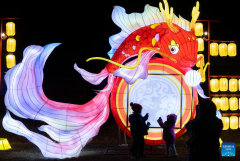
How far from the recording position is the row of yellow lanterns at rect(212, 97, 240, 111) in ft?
38.4

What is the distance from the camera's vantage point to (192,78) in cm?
876

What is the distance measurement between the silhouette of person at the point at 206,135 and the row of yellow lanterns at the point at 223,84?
7786 millimetres

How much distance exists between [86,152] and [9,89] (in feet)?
8.86

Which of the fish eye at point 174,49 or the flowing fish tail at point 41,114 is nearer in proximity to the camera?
the flowing fish tail at point 41,114

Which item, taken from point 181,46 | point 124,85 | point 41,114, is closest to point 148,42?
point 181,46

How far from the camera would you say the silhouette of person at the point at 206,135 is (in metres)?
4.18

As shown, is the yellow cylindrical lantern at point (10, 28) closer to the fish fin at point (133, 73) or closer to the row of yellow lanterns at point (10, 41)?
the row of yellow lanterns at point (10, 41)

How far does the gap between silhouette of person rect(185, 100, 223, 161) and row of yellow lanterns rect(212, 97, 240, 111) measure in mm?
7682

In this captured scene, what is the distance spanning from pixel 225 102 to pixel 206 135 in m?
7.96

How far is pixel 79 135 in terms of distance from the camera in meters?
8.56

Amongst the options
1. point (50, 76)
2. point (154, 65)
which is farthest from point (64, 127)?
point (50, 76)

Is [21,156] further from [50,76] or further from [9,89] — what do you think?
[50,76]

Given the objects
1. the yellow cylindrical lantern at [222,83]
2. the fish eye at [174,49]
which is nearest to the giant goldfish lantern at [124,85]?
the fish eye at [174,49]

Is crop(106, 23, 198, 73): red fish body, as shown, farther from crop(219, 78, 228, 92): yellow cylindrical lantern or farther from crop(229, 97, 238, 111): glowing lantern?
crop(229, 97, 238, 111): glowing lantern
